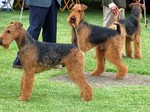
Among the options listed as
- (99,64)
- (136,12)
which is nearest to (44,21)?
(99,64)

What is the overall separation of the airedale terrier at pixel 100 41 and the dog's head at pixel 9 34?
1699 mm

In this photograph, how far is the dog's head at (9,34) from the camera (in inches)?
219

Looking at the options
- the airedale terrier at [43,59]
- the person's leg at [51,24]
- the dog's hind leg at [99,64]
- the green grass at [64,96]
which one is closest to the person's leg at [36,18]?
the person's leg at [51,24]

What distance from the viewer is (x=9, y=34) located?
18.5ft

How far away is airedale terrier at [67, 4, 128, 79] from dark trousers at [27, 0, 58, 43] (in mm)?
404

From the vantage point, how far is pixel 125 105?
5.65 meters

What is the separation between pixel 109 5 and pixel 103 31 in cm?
113

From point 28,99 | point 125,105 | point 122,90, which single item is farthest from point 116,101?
point 28,99

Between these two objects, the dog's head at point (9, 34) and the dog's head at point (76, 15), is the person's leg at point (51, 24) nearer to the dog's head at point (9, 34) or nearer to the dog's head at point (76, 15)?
the dog's head at point (76, 15)

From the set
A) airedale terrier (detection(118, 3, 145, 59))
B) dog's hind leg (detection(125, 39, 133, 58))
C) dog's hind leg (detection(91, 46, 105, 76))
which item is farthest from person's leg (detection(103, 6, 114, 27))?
dog's hind leg (detection(91, 46, 105, 76))

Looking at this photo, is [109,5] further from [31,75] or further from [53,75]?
[31,75]

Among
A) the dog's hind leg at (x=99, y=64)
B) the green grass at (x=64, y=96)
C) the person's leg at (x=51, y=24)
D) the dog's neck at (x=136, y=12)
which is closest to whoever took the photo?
the green grass at (x=64, y=96)

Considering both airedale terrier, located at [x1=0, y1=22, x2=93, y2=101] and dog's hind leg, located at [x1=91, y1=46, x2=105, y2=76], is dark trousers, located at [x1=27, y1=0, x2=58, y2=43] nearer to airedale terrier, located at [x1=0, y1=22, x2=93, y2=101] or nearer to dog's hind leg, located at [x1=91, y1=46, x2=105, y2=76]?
dog's hind leg, located at [x1=91, y1=46, x2=105, y2=76]

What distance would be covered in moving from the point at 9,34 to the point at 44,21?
2138mm
